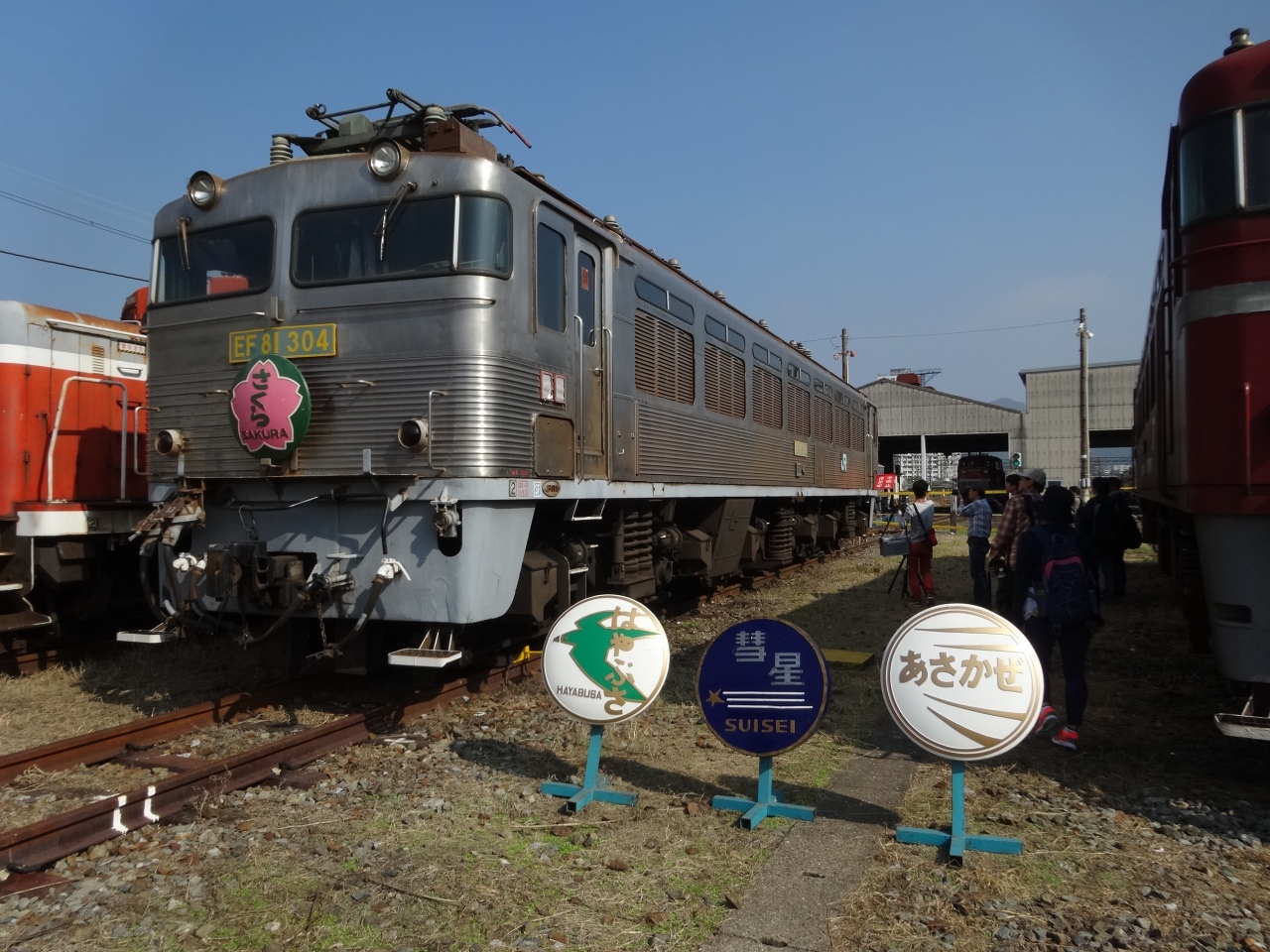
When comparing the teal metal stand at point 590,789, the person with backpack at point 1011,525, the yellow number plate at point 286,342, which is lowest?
the teal metal stand at point 590,789

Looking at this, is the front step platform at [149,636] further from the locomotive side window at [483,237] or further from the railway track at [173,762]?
the locomotive side window at [483,237]

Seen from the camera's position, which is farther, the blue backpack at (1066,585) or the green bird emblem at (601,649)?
the blue backpack at (1066,585)

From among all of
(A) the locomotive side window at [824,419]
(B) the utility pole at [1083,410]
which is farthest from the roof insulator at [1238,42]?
(B) the utility pole at [1083,410]

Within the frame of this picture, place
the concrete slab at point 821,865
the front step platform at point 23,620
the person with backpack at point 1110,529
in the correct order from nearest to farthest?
the concrete slab at point 821,865
the front step platform at point 23,620
the person with backpack at point 1110,529

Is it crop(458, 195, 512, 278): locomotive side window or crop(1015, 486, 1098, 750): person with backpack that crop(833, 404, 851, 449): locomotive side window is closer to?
crop(1015, 486, 1098, 750): person with backpack

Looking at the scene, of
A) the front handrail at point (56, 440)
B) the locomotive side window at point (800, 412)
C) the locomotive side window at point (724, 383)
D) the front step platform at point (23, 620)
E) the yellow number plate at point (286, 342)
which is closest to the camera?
the yellow number plate at point (286, 342)

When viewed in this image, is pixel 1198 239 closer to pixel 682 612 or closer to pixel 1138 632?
pixel 1138 632

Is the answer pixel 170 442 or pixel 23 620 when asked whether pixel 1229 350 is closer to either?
pixel 170 442

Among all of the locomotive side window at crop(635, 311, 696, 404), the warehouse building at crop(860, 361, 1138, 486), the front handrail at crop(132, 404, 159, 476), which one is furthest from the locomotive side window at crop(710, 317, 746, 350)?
the warehouse building at crop(860, 361, 1138, 486)

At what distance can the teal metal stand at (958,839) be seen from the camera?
4.18 m

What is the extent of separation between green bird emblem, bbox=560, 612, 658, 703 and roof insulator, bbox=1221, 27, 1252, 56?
4412 mm

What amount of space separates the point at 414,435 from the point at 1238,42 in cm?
522

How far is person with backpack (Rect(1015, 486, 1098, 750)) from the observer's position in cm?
586

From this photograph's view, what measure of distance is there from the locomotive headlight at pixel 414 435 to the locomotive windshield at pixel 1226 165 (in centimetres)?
458
